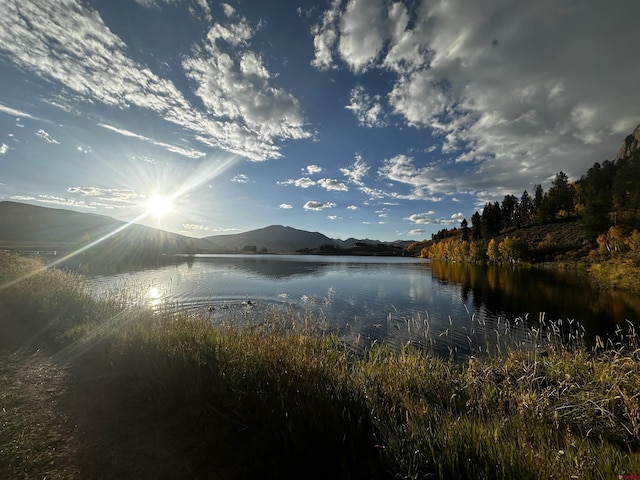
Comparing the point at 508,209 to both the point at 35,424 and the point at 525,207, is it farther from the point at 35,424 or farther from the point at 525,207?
the point at 35,424

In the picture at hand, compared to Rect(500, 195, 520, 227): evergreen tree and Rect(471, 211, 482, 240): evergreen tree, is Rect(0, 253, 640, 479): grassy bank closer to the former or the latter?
Rect(471, 211, 482, 240): evergreen tree

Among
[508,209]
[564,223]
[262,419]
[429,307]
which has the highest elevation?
[508,209]

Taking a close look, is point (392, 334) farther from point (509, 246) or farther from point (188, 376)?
point (509, 246)

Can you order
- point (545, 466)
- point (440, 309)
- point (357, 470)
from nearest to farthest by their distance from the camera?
point (545, 466) < point (357, 470) < point (440, 309)

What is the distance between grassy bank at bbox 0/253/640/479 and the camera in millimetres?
4352

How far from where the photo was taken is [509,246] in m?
105

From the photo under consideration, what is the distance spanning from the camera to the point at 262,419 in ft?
18.2

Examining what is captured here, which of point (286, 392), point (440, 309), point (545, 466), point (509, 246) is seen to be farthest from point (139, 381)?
point (509, 246)

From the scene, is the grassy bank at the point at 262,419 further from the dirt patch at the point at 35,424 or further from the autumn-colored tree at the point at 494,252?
the autumn-colored tree at the point at 494,252

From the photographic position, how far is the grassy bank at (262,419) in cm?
435

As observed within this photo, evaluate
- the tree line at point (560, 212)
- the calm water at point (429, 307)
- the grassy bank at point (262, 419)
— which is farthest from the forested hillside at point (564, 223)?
the grassy bank at point (262, 419)

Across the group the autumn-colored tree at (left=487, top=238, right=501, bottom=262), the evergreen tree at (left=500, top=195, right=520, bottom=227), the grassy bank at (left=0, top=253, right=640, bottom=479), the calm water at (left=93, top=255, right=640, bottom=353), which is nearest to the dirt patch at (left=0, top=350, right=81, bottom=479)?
the grassy bank at (left=0, top=253, right=640, bottom=479)

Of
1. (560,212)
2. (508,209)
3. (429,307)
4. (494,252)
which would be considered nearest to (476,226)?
(508,209)

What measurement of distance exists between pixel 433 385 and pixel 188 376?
23.5 ft
